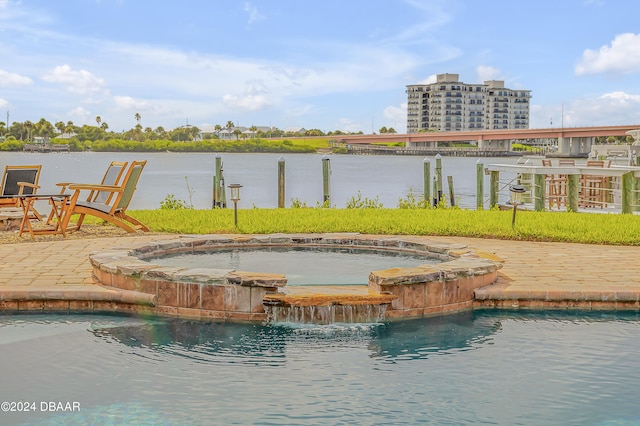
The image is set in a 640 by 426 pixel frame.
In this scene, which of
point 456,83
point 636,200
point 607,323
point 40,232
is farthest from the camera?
point 456,83

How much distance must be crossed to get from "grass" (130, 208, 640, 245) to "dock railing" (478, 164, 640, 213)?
2868 millimetres

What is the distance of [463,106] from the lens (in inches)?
7200

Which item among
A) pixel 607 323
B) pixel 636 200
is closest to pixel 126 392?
pixel 607 323

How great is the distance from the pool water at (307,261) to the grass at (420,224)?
77.4 inches

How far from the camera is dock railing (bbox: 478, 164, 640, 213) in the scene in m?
15.1

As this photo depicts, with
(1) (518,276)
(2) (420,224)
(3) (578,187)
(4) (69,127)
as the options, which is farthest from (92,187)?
(4) (69,127)

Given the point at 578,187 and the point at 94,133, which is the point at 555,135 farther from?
the point at 94,133

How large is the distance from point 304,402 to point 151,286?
228 centimetres

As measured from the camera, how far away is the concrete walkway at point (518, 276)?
19.6 feet

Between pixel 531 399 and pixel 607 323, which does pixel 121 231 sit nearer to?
pixel 607 323

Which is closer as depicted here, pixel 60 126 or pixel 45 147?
pixel 45 147

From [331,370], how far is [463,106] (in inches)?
7229

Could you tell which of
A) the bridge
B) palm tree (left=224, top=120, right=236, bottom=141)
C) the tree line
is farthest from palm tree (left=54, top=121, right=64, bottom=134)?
the bridge

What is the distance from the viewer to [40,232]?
32.0 feet
